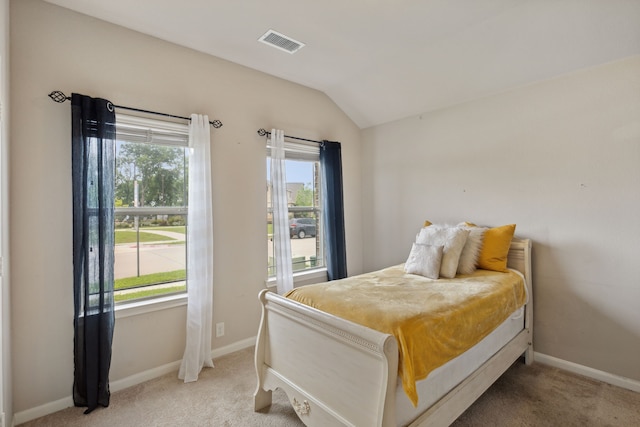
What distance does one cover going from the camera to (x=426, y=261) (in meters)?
2.47

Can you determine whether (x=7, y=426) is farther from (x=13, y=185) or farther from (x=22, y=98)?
(x=22, y=98)

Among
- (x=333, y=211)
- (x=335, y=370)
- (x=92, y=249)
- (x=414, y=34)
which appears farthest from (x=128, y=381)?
(x=414, y=34)

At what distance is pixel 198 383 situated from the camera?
2311 millimetres

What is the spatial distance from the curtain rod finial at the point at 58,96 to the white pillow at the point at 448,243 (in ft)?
9.40

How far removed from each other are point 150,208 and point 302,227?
5.25 ft

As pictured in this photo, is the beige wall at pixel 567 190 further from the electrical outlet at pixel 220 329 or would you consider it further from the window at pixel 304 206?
the electrical outlet at pixel 220 329

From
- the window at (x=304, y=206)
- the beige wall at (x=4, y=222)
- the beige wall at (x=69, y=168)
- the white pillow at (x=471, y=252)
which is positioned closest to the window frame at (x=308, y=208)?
the window at (x=304, y=206)

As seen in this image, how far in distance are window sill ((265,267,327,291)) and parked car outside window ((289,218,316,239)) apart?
0.42 meters

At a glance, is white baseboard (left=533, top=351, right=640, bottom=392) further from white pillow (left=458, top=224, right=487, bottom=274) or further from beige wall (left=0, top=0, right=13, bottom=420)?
beige wall (left=0, top=0, right=13, bottom=420)

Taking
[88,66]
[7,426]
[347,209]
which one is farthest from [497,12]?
[7,426]

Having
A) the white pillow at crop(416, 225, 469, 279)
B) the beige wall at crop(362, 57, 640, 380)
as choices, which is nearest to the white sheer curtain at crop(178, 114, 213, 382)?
the white pillow at crop(416, 225, 469, 279)

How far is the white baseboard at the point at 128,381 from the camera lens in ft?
6.27

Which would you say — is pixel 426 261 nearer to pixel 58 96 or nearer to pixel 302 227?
pixel 302 227

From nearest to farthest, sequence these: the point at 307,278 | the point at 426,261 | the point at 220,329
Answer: the point at 426,261
the point at 220,329
the point at 307,278
